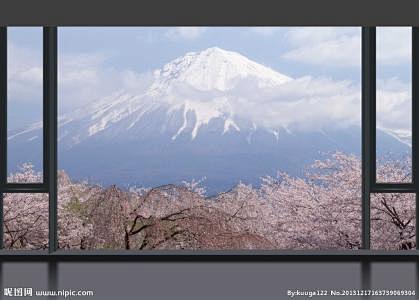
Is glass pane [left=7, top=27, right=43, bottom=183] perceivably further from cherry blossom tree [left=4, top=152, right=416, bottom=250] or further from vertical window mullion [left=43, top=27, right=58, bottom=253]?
cherry blossom tree [left=4, top=152, right=416, bottom=250]

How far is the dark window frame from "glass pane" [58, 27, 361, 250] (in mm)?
1270

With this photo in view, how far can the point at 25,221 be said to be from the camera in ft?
20.3

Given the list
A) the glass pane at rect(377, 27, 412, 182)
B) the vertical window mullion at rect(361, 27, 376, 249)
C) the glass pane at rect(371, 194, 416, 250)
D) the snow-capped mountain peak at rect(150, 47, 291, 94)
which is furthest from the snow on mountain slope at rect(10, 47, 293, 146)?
the vertical window mullion at rect(361, 27, 376, 249)

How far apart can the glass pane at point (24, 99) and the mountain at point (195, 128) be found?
992mm

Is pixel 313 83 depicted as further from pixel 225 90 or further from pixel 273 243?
pixel 273 243

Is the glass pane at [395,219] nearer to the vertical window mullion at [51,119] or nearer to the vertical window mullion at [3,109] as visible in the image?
the vertical window mullion at [51,119]

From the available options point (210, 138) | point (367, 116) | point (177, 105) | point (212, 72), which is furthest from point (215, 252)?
point (212, 72)

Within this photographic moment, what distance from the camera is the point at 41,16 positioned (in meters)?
4.16

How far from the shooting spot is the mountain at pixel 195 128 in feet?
23.5

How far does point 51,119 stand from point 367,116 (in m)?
2.41

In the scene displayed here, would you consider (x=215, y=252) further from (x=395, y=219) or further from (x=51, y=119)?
(x=395, y=219)

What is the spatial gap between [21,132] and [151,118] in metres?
1.73

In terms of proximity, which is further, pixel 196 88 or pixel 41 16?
pixel 196 88

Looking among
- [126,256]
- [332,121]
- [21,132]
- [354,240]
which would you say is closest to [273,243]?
[354,240]
